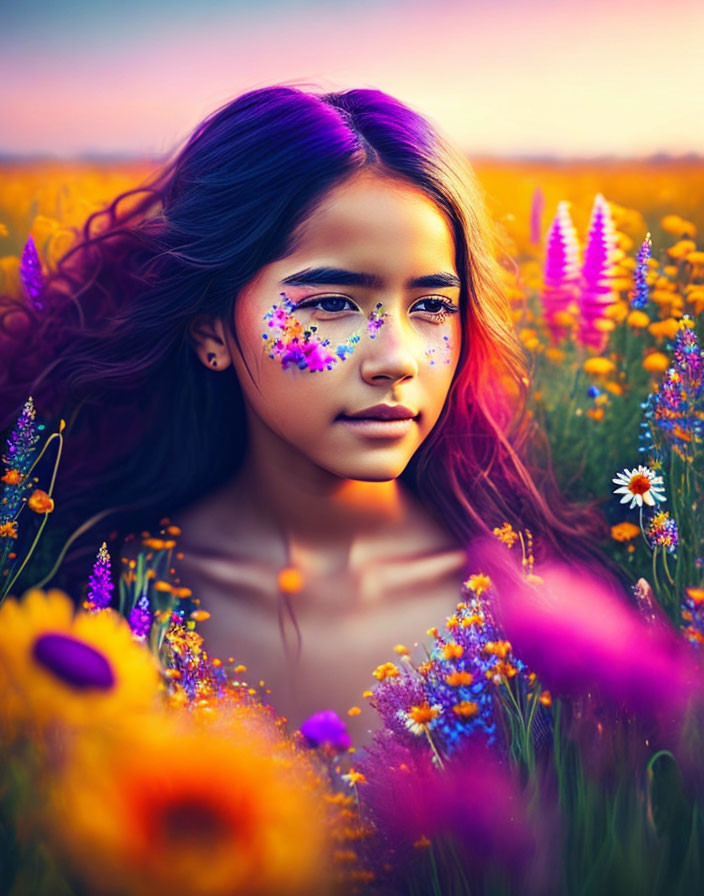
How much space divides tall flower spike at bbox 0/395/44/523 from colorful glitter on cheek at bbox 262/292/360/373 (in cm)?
62

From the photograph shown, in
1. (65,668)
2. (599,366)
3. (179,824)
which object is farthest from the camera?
(599,366)

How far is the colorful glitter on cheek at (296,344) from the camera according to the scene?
216cm

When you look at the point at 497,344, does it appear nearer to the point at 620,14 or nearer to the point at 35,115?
the point at 620,14

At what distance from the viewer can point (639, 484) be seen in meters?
2.36

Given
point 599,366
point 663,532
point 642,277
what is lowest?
point 663,532

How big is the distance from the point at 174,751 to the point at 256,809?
191mm

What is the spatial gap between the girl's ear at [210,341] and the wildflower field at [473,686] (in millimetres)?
433

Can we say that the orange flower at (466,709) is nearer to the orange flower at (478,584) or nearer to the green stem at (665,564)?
the orange flower at (478,584)

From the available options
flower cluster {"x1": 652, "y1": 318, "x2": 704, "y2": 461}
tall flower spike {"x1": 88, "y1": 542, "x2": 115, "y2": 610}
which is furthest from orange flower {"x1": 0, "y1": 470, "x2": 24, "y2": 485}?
flower cluster {"x1": 652, "y1": 318, "x2": 704, "y2": 461}

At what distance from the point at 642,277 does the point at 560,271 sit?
233 mm

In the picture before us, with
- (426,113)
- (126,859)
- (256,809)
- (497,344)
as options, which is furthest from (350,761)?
(426,113)

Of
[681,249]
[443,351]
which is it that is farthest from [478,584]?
[681,249]

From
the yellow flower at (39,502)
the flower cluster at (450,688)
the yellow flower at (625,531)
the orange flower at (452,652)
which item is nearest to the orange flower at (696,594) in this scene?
the yellow flower at (625,531)

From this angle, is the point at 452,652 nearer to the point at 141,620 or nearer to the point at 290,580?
the point at 290,580
